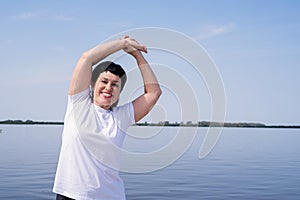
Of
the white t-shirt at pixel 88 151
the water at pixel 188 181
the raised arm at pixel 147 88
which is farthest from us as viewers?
the water at pixel 188 181

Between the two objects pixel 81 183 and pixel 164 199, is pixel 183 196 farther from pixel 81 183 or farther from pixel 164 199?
pixel 81 183

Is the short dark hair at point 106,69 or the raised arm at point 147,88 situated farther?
the raised arm at point 147,88

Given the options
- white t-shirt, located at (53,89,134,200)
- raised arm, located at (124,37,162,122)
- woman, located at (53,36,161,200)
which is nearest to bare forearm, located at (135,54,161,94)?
raised arm, located at (124,37,162,122)

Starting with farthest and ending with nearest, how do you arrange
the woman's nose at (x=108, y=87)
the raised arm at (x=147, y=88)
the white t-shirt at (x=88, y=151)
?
the raised arm at (x=147, y=88), the woman's nose at (x=108, y=87), the white t-shirt at (x=88, y=151)

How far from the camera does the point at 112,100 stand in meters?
3.68

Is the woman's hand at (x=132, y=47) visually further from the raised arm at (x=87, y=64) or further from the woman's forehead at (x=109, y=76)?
the woman's forehead at (x=109, y=76)

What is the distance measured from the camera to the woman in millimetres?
3518

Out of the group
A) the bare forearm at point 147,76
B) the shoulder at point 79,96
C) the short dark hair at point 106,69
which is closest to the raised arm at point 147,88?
the bare forearm at point 147,76

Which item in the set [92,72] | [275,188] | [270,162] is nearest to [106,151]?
[92,72]

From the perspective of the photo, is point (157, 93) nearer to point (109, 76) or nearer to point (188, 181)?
point (109, 76)

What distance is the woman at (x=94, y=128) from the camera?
3.52 metres

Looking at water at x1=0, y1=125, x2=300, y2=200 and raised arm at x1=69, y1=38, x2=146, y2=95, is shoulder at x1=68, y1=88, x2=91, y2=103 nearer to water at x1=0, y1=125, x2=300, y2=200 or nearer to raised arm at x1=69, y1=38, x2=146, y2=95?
raised arm at x1=69, y1=38, x2=146, y2=95

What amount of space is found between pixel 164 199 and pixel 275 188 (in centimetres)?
554

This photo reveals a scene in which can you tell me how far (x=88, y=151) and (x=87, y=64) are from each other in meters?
0.66
